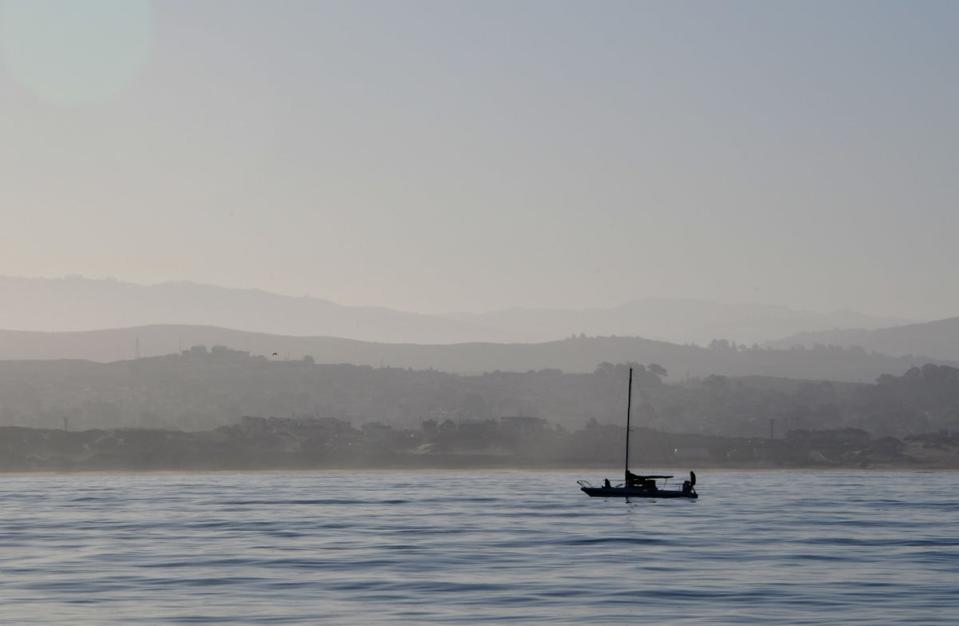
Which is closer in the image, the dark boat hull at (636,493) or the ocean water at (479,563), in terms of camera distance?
the ocean water at (479,563)

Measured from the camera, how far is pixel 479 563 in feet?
292

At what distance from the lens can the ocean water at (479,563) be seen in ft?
220

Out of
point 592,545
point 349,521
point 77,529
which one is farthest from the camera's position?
point 349,521

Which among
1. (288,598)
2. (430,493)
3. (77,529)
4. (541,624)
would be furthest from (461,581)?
(430,493)

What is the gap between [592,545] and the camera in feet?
334

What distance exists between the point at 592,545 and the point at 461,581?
24.3 meters

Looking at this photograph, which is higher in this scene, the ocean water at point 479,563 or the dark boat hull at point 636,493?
the dark boat hull at point 636,493

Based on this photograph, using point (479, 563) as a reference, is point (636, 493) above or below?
above

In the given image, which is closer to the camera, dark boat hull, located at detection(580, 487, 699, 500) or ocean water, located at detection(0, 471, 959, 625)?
ocean water, located at detection(0, 471, 959, 625)

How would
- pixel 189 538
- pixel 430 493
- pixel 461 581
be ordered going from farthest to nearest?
pixel 430 493
pixel 189 538
pixel 461 581

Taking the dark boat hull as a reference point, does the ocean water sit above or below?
below

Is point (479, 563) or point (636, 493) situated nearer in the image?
point (479, 563)

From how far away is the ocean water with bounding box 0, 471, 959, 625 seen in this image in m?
67.1

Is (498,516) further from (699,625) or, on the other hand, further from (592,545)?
(699,625)
